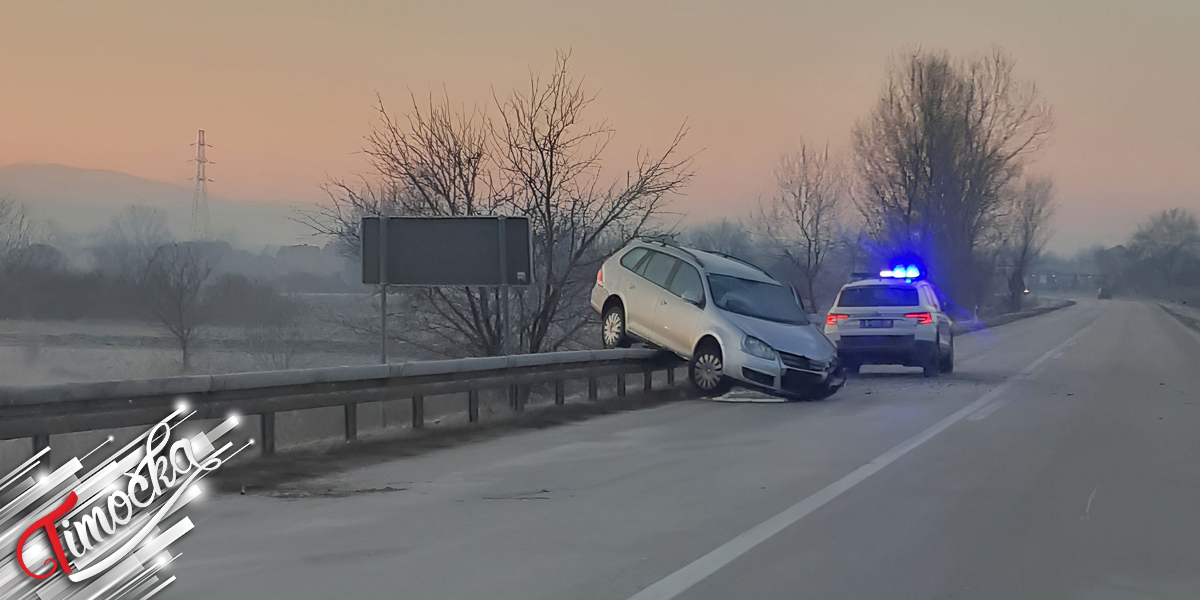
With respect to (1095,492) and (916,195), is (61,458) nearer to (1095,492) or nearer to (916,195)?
(1095,492)

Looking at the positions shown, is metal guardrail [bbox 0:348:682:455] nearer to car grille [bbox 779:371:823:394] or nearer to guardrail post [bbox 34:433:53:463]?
guardrail post [bbox 34:433:53:463]

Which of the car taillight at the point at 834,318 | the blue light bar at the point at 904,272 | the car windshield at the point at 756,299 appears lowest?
the car taillight at the point at 834,318

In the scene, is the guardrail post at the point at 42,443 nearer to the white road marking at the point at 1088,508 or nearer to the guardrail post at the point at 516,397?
the guardrail post at the point at 516,397

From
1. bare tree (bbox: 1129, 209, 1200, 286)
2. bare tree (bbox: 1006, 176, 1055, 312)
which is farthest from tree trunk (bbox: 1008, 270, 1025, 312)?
bare tree (bbox: 1129, 209, 1200, 286)

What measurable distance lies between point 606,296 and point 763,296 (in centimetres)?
259

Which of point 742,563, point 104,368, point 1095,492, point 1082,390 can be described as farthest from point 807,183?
point 742,563

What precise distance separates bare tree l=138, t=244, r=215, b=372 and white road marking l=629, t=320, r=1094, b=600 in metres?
13.8

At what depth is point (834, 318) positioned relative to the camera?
65.7ft

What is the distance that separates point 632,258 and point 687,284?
134 centimetres

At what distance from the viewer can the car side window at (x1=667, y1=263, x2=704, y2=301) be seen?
1652cm

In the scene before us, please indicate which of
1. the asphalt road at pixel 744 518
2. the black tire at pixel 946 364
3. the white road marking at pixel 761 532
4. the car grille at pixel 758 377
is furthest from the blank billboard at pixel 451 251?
the black tire at pixel 946 364

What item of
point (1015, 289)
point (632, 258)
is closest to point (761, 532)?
point (632, 258)

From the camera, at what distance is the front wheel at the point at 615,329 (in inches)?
691

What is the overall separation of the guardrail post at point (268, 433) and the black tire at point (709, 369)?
7724mm
